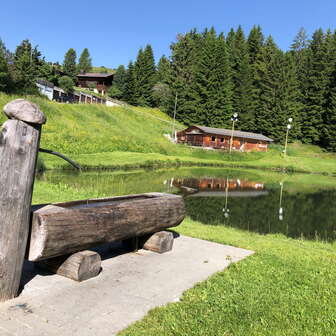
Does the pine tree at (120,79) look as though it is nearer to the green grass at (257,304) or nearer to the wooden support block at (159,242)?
the wooden support block at (159,242)

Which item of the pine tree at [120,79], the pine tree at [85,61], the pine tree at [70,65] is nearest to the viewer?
the pine tree at [120,79]

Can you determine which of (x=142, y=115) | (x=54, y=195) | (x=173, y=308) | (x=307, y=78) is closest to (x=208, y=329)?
(x=173, y=308)

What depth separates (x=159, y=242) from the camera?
20.7 feet

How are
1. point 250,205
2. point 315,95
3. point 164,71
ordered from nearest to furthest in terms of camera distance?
1. point 250,205
2. point 315,95
3. point 164,71

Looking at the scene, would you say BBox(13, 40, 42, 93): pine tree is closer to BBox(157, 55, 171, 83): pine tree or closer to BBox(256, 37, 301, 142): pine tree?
BBox(157, 55, 171, 83): pine tree

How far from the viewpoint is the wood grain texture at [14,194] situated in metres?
3.86

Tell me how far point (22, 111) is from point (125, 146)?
35527 millimetres

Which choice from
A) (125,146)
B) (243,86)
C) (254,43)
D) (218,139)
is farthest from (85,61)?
(125,146)

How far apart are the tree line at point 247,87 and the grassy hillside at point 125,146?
5.60 metres

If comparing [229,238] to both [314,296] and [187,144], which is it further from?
[187,144]

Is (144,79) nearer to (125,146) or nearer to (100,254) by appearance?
(125,146)

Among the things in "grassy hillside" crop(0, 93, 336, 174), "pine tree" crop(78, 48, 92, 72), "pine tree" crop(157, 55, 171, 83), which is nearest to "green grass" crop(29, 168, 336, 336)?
"grassy hillside" crop(0, 93, 336, 174)

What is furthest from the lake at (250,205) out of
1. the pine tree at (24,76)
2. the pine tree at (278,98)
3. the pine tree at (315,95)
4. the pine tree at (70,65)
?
the pine tree at (70,65)

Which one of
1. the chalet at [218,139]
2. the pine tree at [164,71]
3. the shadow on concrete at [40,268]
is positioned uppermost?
the pine tree at [164,71]
